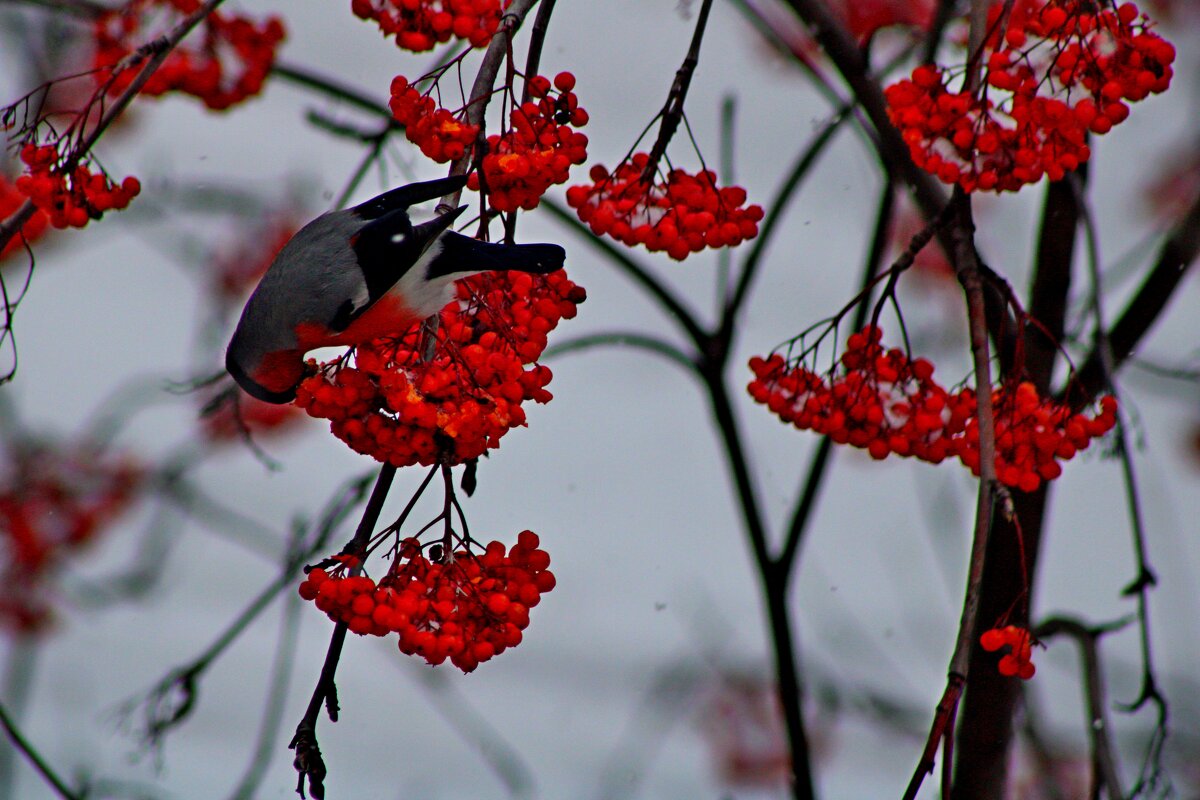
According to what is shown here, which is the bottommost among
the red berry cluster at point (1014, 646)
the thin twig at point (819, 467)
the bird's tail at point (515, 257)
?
the red berry cluster at point (1014, 646)

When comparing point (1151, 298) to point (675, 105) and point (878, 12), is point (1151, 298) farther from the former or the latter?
point (878, 12)

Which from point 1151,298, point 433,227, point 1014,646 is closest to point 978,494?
point 1014,646

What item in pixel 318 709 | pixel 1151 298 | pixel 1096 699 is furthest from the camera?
pixel 1151 298

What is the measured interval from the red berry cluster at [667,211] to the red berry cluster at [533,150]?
0.14m

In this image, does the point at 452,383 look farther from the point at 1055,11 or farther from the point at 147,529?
the point at 147,529

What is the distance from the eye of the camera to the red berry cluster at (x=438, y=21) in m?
0.84

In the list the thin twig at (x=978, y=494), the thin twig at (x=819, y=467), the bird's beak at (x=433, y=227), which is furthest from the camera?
the thin twig at (x=819, y=467)

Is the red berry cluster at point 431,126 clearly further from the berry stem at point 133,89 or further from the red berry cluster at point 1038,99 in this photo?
the red berry cluster at point 1038,99

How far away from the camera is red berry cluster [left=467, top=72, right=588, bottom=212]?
0.75 m

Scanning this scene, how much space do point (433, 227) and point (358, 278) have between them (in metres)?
0.15

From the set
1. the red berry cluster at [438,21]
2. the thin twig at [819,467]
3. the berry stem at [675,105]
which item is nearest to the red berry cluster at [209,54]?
the red berry cluster at [438,21]

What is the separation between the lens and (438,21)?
84 cm

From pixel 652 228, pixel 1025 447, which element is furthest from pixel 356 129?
pixel 1025 447

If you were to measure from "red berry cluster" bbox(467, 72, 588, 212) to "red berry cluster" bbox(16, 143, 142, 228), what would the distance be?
0.33 meters
